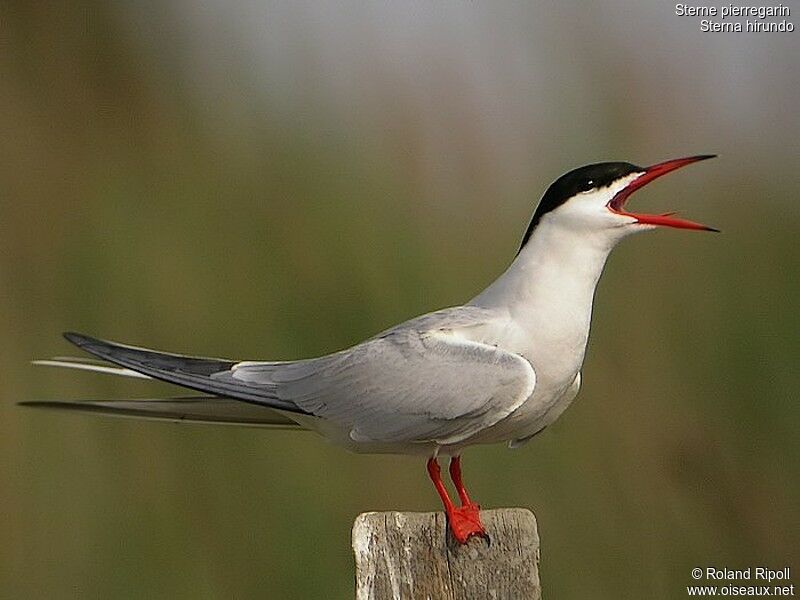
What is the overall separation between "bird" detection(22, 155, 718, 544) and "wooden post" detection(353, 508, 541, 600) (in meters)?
0.24

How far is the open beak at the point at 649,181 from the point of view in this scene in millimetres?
2455

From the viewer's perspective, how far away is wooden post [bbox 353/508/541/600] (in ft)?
6.84

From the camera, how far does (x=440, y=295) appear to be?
3.59m

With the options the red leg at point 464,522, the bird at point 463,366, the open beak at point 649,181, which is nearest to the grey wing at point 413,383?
the bird at point 463,366

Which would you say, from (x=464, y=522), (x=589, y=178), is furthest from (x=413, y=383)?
(x=589, y=178)

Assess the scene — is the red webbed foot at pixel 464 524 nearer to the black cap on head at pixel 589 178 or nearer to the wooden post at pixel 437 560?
the wooden post at pixel 437 560

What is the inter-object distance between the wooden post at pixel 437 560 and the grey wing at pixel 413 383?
280 mm

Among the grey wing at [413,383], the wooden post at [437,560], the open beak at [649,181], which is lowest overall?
the wooden post at [437,560]

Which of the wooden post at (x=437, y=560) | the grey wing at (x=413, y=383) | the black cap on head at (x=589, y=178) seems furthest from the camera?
the black cap on head at (x=589, y=178)

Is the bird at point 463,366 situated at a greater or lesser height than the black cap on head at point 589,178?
lesser

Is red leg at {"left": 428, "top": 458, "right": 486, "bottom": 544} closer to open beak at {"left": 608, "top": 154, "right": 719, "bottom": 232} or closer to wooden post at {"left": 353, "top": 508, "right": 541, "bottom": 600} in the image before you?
wooden post at {"left": 353, "top": 508, "right": 541, "bottom": 600}

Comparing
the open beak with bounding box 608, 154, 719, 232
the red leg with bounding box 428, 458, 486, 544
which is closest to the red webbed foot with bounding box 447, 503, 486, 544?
the red leg with bounding box 428, 458, 486, 544

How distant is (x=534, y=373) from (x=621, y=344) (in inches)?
47.9

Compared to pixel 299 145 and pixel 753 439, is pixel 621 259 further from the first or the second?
pixel 299 145
